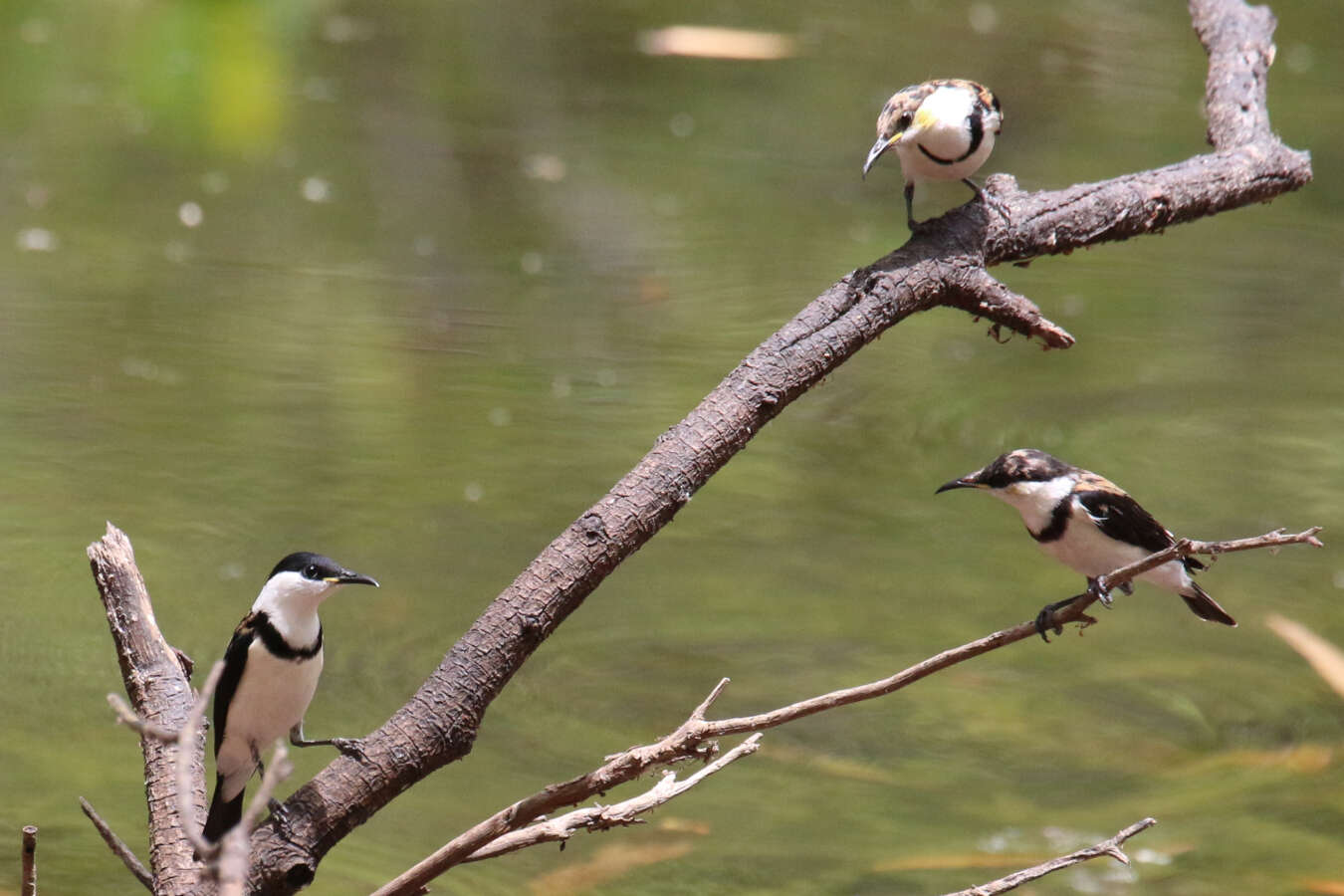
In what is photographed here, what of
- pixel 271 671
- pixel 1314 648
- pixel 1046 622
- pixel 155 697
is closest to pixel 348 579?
pixel 271 671

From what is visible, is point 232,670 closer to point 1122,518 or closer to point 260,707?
point 260,707

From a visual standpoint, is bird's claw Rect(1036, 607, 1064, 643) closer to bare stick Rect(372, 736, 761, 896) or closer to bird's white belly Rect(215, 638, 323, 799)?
bare stick Rect(372, 736, 761, 896)

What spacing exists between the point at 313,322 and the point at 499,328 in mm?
404

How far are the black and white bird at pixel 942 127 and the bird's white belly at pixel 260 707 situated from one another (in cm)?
79

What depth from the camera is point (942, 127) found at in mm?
1788

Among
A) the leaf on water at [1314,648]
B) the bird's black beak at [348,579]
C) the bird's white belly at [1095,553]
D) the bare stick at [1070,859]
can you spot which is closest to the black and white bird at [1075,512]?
the bird's white belly at [1095,553]

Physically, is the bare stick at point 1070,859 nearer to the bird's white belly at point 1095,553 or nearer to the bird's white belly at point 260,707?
the bird's white belly at point 1095,553

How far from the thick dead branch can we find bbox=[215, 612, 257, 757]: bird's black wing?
0.03m

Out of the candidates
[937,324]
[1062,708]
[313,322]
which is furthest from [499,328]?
[1062,708]

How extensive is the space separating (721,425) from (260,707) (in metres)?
0.50

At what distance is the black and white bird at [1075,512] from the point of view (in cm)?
150

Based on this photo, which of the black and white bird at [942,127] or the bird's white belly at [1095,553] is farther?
the black and white bird at [942,127]

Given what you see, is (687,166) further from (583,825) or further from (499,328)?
(583,825)

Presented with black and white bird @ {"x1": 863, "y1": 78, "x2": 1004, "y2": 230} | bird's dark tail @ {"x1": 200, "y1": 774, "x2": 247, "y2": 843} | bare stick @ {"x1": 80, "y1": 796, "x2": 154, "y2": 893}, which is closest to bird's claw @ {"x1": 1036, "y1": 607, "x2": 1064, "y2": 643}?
bird's dark tail @ {"x1": 200, "y1": 774, "x2": 247, "y2": 843}
